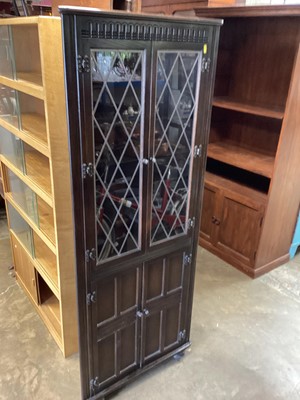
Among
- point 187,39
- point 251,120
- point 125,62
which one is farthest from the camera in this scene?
point 251,120

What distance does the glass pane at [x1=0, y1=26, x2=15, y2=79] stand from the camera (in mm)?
1857

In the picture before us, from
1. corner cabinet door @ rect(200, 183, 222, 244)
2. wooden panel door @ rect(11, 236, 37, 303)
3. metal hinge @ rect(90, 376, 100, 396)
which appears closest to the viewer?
metal hinge @ rect(90, 376, 100, 396)

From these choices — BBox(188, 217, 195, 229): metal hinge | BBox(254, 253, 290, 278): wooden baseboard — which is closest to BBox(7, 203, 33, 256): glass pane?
BBox(188, 217, 195, 229): metal hinge

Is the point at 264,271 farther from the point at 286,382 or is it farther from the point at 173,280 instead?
the point at 173,280

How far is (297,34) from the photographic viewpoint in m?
2.61

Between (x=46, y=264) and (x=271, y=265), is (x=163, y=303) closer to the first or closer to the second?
(x=46, y=264)

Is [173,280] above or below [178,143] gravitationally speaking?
below

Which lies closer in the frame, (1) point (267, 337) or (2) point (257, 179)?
(1) point (267, 337)

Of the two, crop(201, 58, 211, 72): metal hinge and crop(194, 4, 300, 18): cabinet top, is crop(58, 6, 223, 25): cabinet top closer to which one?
crop(201, 58, 211, 72): metal hinge

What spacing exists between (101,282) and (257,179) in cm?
207

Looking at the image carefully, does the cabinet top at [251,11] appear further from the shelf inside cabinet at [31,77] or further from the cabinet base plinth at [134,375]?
the cabinet base plinth at [134,375]

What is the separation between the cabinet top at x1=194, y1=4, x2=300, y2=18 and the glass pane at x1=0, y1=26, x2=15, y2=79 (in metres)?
1.45

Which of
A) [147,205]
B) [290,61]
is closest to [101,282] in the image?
[147,205]

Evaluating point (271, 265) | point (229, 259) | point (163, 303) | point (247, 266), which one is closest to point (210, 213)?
point (229, 259)
